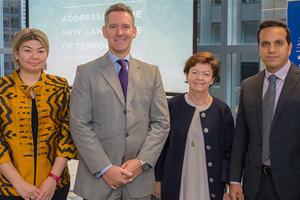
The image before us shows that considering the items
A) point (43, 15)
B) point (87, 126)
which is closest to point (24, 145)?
point (87, 126)

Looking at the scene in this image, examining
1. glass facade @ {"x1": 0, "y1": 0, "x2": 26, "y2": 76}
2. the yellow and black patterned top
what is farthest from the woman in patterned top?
glass facade @ {"x1": 0, "y1": 0, "x2": 26, "y2": 76}

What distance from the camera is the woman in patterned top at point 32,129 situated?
1.83 m

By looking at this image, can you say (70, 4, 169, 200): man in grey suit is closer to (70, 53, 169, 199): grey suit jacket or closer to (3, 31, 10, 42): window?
(70, 53, 169, 199): grey suit jacket

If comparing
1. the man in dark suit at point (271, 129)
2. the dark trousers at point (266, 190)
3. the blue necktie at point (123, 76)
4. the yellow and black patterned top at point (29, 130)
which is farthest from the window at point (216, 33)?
Result: the yellow and black patterned top at point (29, 130)

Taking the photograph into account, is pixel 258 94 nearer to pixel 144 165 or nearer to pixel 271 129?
pixel 271 129

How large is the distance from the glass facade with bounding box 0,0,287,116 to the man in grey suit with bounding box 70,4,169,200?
235 cm

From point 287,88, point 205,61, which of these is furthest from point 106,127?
point 287,88

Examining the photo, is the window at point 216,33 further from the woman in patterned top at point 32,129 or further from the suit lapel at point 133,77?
the woman in patterned top at point 32,129

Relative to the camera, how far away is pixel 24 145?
6.02 feet

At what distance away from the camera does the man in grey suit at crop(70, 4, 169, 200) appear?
182 centimetres

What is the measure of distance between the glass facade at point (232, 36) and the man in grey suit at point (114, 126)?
7.71ft

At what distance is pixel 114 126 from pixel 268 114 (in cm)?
98

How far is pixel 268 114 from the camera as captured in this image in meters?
1.86

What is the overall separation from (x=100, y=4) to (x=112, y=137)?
324 centimetres
